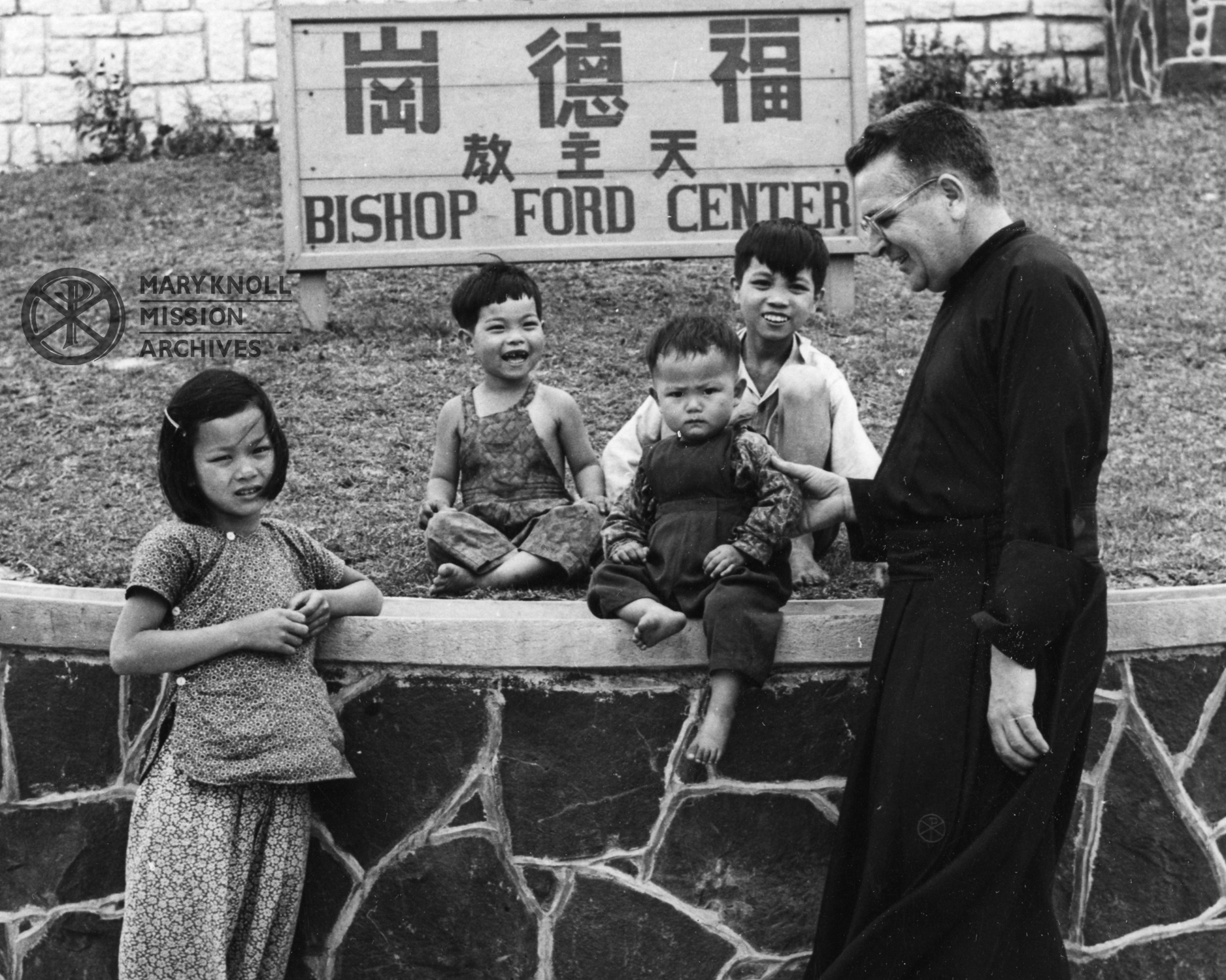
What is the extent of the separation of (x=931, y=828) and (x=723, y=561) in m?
0.80

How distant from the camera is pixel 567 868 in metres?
3.62

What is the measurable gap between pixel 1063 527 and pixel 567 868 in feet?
4.78

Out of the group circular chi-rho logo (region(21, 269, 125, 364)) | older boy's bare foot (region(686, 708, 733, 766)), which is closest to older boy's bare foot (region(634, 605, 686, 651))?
older boy's bare foot (region(686, 708, 733, 766))

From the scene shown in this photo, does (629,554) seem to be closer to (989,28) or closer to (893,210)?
(893,210)

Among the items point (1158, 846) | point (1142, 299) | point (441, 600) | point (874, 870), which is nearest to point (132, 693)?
point (441, 600)

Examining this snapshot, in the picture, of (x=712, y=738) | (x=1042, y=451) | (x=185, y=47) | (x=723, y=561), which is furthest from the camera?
(x=185, y=47)

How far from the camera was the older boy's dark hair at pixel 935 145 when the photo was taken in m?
2.96

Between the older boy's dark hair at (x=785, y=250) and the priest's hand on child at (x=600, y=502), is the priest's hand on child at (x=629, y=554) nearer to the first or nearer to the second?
the priest's hand on child at (x=600, y=502)

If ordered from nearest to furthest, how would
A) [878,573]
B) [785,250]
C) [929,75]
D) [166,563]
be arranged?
1. [166,563]
2. [785,250]
3. [878,573]
4. [929,75]

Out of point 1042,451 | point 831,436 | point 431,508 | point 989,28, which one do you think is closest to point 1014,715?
point 1042,451

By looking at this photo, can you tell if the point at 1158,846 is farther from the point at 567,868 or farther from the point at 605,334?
the point at 605,334

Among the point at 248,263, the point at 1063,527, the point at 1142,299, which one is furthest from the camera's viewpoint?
the point at 248,263

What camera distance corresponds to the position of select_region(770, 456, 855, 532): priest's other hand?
338cm

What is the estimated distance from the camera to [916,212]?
2977mm
